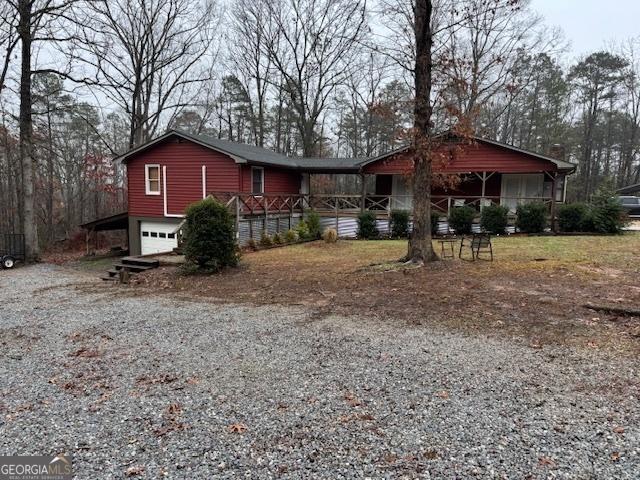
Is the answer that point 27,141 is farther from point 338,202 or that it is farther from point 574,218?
point 574,218

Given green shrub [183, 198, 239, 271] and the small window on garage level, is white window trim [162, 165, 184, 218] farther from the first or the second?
green shrub [183, 198, 239, 271]

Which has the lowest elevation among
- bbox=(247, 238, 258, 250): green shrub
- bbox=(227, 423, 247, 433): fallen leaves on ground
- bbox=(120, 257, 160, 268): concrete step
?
bbox=(227, 423, 247, 433): fallen leaves on ground

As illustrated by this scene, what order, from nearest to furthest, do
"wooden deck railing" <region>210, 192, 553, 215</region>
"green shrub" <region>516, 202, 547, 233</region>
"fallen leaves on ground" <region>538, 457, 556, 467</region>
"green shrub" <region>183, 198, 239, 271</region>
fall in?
"fallen leaves on ground" <region>538, 457, 556, 467</region> < "green shrub" <region>183, 198, 239, 271</region> < "wooden deck railing" <region>210, 192, 553, 215</region> < "green shrub" <region>516, 202, 547, 233</region>

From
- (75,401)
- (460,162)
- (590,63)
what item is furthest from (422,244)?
(590,63)

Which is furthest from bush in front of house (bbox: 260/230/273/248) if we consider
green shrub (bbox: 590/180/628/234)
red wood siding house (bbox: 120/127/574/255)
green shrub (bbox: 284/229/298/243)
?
green shrub (bbox: 590/180/628/234)

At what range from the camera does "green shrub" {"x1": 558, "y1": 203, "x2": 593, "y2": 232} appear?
609 inches

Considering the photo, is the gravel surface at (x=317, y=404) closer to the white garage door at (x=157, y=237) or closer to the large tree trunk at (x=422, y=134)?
the large tree trunk at (x=422, y=134)

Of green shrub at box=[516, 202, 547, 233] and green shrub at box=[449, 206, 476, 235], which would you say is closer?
green shrub at box=[516, 202, 547, 233]

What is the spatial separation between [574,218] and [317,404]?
15.7m

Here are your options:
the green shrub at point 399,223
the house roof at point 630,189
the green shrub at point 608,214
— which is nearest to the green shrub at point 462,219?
the green shrub at point 399,223

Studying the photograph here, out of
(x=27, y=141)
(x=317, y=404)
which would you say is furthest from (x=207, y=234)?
(x=27, y=141)

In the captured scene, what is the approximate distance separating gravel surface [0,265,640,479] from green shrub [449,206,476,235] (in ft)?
37.4

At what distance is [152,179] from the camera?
57.1ft

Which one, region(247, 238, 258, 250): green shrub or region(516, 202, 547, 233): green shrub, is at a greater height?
region(516, 202, 547, 233): green shrub
